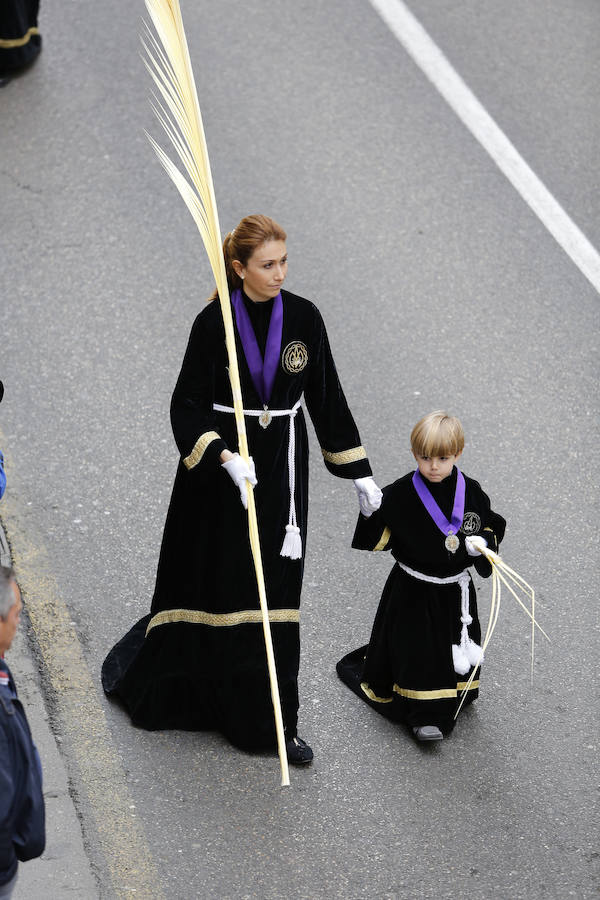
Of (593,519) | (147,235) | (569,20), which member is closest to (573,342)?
(593,519)

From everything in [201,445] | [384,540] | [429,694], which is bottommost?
[429,694]

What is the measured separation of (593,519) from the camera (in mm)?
6152

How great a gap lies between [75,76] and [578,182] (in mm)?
3505

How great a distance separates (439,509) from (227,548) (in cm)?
82

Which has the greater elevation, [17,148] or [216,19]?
[216,19]

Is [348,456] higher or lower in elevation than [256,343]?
lower

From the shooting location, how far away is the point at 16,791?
3.26 metres

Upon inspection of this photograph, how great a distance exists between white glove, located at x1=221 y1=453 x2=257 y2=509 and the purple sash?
769 mm

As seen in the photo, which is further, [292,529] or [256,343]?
[292,529]

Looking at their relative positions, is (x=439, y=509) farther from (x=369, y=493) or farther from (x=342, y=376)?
(x=342, y=376)

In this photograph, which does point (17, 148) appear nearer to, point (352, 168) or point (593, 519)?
point (352, 168)

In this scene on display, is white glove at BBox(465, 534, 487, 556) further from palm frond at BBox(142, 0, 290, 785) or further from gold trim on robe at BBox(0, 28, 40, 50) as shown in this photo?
gold trim on robe at BBox(0, 28, 40, 50)

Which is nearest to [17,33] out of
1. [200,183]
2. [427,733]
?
[200,183]

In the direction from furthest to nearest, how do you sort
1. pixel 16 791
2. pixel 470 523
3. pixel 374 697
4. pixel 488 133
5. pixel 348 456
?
pixel 488 133 → pixel 374 697 → pixel 470 523 → pixel 348 456 → pixel 16 791
